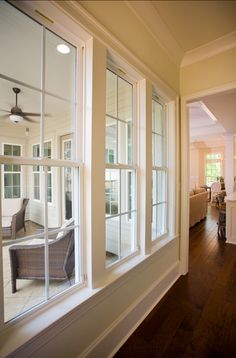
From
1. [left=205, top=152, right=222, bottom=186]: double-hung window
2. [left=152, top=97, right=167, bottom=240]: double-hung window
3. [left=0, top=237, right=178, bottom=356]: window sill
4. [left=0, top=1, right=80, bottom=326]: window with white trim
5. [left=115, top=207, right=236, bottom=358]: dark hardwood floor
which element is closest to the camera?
[left=0, top=237, right=178, bottom=356]: window sill

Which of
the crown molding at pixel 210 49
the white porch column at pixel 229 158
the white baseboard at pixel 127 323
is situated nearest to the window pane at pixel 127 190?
the white baseboard at pixel 127 323

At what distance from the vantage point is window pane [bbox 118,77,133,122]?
6.26 ft

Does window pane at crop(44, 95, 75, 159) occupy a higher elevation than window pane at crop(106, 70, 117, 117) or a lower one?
lower

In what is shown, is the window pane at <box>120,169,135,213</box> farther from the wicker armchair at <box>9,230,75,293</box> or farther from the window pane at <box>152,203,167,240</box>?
the wicker armchair at <box>9,230,75,293</box>

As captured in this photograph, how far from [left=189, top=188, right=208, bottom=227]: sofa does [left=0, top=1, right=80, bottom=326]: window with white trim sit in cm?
419

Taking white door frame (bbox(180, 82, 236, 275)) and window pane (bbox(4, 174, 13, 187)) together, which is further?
white door frame (bbox(180, 82, 236, 275))

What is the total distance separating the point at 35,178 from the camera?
1233 millimetres

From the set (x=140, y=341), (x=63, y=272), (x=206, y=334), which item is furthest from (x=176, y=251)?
(x=63, y=272)

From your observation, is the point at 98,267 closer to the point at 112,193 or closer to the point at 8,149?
the point at 112,193

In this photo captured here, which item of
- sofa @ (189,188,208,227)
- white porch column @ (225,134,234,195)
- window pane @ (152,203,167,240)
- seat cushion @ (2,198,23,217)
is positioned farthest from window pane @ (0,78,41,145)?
white porch column @ (225,134,234,195)

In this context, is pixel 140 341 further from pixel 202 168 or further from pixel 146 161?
pixel 202 168

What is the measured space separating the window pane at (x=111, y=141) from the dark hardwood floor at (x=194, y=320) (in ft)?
5.36

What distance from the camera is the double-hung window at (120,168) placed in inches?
70.3

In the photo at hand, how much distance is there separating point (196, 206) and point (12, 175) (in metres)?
5.22
